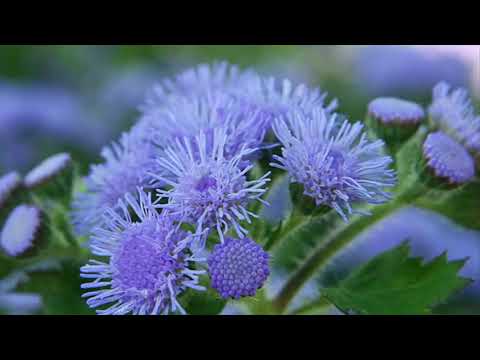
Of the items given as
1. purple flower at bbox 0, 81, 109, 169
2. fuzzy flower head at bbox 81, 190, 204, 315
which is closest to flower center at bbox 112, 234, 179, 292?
fuzzy flower head at bbox 81, 190, 204, 315

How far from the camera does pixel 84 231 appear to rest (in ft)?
7.59

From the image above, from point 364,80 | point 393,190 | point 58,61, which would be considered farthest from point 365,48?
point 393,190

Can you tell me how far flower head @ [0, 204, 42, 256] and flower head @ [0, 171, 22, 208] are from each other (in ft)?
0.41

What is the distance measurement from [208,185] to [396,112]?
2.62 ft

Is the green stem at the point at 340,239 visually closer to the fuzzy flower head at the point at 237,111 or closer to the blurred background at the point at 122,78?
the fuzzy flower head at the point at 237,111

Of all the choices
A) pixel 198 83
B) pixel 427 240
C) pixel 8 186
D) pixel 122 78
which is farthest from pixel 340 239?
pixel 122 78

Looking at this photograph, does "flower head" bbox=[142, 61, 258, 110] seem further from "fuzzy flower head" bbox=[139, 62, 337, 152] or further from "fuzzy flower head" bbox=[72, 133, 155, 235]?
"fuzzy flower head" bbox=[72, 133, 155, 235]

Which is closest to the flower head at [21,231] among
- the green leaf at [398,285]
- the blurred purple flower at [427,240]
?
the green leaf at [398,285]

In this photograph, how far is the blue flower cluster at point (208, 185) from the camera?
1.77 meters

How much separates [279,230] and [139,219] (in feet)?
1.31

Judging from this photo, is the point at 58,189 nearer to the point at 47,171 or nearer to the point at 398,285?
the point at 47,171

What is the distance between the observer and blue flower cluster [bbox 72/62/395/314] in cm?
177

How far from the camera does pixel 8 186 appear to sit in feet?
8.24

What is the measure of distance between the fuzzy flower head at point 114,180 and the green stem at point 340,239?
0.61 m
